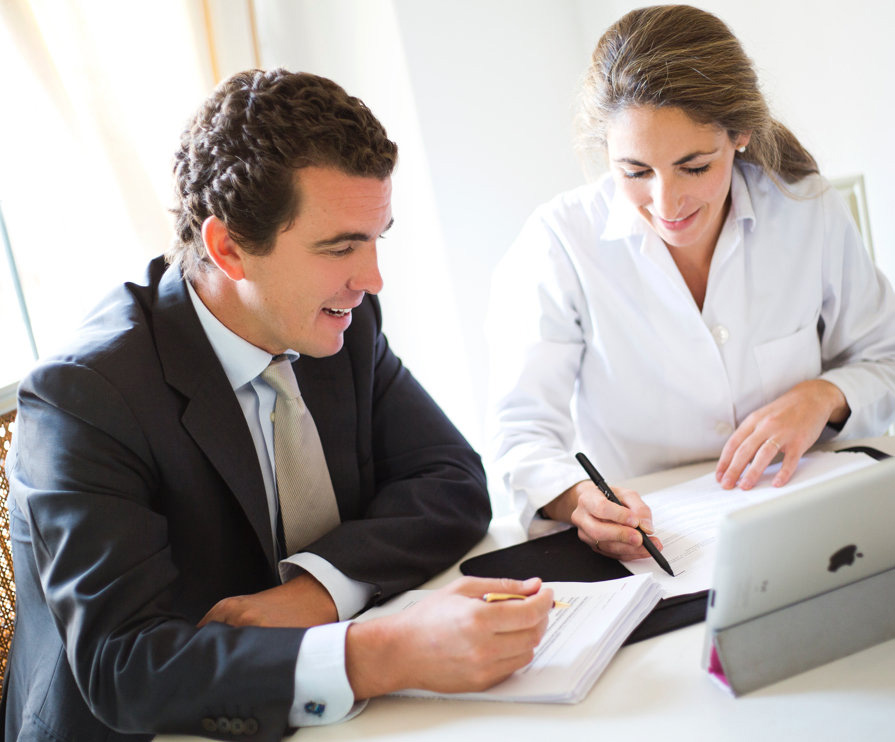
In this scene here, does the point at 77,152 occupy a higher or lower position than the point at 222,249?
higher

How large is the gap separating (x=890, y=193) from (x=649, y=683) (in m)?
1.67

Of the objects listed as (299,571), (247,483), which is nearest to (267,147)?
(247,483)

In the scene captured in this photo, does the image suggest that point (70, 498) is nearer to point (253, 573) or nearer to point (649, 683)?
point (253, 573)

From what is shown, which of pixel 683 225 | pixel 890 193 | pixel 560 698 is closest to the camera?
pixel 560 698

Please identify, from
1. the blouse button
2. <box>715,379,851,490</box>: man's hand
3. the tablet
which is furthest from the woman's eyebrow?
the tablet

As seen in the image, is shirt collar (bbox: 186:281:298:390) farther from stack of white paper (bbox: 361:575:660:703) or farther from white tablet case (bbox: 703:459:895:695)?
white tablet case (bbox: 703:459:895:695)

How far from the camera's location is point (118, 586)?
1.04 metres

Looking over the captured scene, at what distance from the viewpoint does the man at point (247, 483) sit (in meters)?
0.98

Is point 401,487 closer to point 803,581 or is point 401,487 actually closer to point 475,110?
point 803,581

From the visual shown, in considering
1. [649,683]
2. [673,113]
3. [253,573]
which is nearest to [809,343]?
[673,113]

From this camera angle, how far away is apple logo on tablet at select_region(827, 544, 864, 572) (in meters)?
0.90

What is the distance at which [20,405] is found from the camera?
1.19 meters

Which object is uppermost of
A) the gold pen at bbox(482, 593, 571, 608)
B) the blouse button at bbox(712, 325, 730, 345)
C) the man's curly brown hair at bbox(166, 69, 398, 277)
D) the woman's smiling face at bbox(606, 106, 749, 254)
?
the man's curly brown hair at bbox(166, 69, 398, 277)

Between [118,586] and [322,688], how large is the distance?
0.86 feet
